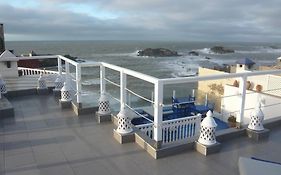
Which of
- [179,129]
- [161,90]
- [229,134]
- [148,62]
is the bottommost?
[148,62]

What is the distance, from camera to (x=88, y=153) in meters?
3.43

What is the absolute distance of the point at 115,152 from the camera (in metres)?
3.49

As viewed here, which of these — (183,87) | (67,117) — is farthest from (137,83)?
(67,117)

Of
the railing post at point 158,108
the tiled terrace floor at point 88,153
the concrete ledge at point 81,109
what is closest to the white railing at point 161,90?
the railing post at point 158,108

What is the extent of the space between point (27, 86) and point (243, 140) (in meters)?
5.70

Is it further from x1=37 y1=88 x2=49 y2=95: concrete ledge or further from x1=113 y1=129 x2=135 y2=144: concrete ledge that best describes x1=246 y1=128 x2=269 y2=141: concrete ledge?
x1=37 y1=88 x2=49 y2=95: concrete ledge

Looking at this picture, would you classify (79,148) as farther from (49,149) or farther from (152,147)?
(152,147)

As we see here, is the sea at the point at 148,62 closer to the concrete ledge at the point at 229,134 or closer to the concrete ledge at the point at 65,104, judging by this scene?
the concrete ledge at the point at 65,104

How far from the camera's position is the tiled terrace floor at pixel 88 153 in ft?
9.98

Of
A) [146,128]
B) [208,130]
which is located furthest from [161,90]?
[146,128]

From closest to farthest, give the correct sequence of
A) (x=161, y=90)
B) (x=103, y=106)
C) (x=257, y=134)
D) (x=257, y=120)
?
(x=161, y=90) → (x=257, y=134) → (x=257, y=120) → (x=103, y=106)

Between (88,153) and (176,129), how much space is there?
171 cm

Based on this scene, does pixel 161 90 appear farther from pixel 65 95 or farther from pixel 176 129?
pixel 65 95

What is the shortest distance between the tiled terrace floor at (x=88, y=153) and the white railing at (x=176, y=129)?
0.61m
